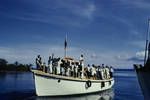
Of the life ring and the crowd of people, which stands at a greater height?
the crowd of people

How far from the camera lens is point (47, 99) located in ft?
102

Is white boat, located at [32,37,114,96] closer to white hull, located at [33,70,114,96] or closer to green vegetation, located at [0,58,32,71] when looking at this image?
white hull, located at [33,70,114,96]

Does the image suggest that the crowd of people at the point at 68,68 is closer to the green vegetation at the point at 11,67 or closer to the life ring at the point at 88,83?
the life ring at the point at 88,83

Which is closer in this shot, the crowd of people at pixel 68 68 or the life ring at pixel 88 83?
the crowd of people at pixel 68 68

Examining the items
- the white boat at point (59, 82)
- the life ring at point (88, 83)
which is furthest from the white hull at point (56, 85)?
the life ring at point (88, 83)

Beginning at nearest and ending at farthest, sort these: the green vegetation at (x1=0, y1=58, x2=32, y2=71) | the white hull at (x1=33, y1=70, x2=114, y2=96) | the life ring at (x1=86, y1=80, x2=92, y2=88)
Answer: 1. the white hull at (x1=33, y1=70, x2=114, y2=96)
2. the life ring at (x1=86, y1=80, x2=92, y2=88)
3. the green vegetation at (x1=0, y1=58, x2=32, y2=71)

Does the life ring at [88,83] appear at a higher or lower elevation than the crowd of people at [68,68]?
lower

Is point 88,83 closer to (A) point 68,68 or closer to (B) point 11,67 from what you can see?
(A) point 68,68

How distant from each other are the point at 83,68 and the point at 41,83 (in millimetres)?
5810

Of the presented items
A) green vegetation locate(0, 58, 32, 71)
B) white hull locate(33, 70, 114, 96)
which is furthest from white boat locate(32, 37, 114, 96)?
green vegetation locate(0, 58, 32, 71)

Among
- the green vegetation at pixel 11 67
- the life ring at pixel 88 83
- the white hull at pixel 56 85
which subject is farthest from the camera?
the green vegetation at pixel 11 67

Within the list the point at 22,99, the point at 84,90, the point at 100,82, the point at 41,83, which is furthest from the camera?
the point at 100,82

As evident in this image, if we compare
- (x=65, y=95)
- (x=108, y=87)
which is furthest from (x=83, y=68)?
(x=108, y=87)

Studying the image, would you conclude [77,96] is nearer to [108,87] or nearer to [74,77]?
[74,77]
